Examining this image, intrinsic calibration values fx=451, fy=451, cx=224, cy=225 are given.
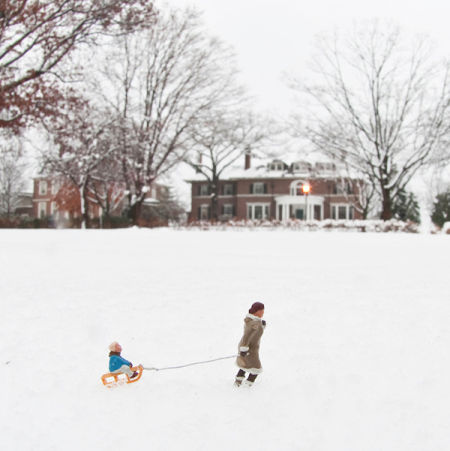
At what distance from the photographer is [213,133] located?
3059 centimetres

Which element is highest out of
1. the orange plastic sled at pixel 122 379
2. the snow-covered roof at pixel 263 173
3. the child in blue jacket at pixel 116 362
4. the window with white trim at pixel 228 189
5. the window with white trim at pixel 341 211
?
the snow-covered roof at pixel 263 173

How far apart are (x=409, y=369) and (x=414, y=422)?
93cm

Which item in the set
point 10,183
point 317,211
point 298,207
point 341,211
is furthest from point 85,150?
point 10,183

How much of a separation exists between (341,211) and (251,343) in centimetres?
4821

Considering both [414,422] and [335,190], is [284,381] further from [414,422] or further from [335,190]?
[335,190]

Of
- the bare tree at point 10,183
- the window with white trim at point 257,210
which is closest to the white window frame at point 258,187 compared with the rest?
the window with white trim at point 257,210

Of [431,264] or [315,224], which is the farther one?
[315,224]

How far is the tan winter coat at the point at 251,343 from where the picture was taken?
430cm

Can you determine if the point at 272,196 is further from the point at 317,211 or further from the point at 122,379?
the point at 122,379

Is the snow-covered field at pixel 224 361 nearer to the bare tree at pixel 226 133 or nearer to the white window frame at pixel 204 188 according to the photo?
the bare tree at pixel 226 133

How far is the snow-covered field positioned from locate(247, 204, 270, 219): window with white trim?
43.2 meters

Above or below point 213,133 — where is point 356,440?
below

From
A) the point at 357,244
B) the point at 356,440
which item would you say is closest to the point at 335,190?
the point at 357,244

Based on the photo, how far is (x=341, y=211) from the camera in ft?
167
